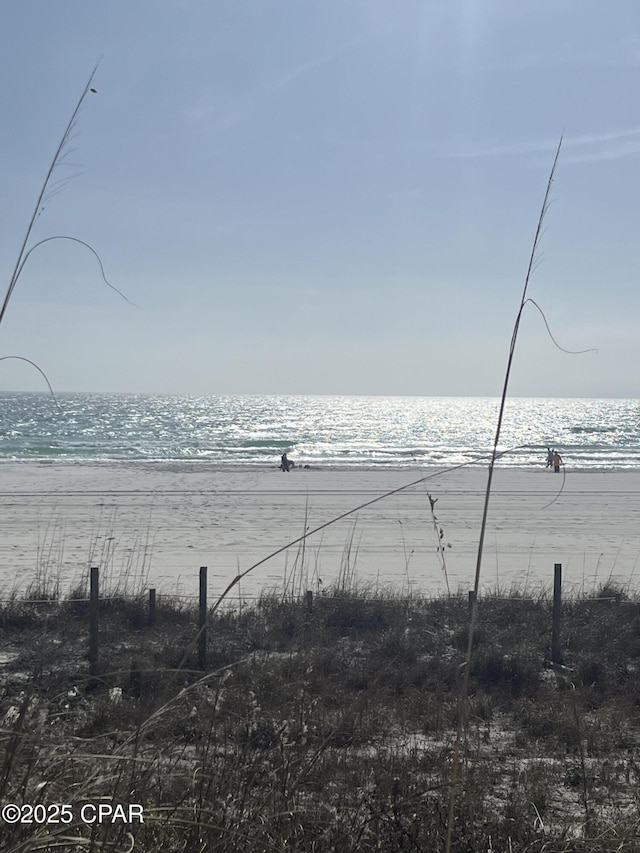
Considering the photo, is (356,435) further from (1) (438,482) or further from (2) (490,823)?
(2) (490,823)

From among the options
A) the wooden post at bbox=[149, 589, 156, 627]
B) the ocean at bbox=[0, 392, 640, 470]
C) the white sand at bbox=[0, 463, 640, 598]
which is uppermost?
the wooden post at bbox=[149, 589, 156, 627]

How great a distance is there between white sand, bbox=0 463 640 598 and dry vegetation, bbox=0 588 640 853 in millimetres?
2288

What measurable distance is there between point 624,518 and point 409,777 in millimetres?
20764

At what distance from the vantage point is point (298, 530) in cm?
1975

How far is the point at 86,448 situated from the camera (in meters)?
51.7

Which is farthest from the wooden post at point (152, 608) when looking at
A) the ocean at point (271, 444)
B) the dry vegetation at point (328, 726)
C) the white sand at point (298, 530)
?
the ocean at point (271, 444)

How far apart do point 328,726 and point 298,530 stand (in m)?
14.9

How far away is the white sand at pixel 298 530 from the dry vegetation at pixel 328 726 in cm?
229

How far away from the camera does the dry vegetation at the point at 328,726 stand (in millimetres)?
2164

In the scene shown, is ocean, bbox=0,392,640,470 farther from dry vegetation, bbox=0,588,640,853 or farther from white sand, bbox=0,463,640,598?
dry vegetation, bbox=0,588,640,853

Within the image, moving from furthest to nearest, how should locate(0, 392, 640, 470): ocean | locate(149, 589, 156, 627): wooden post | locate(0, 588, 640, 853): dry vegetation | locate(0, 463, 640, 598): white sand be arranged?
locate(0, 392, 640, 470): ocean
locate(0, 463, 640, 598): white sand
locate(149, 589, 156, 627): wooden post
locate(0, 588, 640, 853): dry vegetation

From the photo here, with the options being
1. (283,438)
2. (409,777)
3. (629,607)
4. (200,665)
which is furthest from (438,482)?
(283,438)

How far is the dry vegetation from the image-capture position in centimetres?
216

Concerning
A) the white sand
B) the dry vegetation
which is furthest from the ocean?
the dry vegetation
